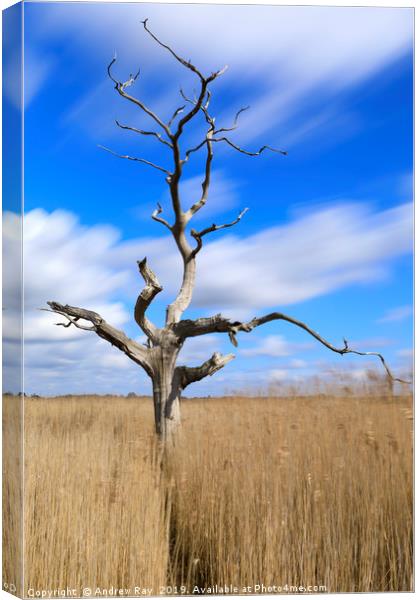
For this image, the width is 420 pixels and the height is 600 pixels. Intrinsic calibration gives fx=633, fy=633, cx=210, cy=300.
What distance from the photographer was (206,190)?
509cm

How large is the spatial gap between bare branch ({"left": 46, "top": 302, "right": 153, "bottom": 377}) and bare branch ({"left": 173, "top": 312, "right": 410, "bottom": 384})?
0.38 meters

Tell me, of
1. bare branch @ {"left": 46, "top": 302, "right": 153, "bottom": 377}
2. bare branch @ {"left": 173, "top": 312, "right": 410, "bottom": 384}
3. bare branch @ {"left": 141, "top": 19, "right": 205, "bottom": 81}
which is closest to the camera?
bare branch @ {"left": 141, "top": 19, "right": 205, "bottom": 81}

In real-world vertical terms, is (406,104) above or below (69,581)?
above

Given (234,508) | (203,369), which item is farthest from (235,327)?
(234,508)

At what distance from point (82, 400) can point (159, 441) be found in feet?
2.73

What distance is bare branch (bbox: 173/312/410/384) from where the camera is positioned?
4688mm

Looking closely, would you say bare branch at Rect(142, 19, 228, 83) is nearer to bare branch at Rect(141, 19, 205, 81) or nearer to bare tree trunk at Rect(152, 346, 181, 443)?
bare branch at Rect(141, 19, 205, 81)

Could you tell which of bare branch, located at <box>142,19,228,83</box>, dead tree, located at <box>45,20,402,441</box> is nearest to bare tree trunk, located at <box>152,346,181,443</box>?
dead tree, located at <box>45,20,402,441</box>

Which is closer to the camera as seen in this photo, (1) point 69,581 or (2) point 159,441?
(1) point 69,581

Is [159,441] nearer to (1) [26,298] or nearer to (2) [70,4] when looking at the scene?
(1) [26,298]

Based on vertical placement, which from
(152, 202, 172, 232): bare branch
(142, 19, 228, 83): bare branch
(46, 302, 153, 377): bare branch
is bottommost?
(46, 302, 153, 377): bare branch

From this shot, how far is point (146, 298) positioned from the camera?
5.21 meters

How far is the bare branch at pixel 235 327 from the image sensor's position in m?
4.69

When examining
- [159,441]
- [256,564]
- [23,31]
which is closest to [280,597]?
[256,564]
